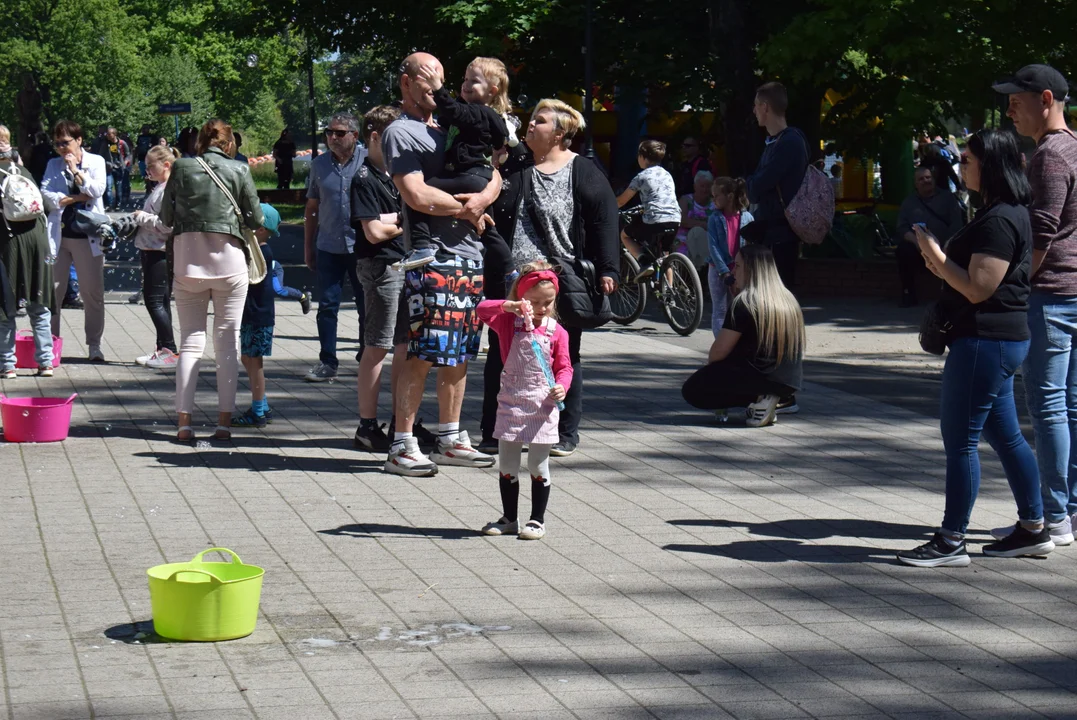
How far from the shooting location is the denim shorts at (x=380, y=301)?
838cm

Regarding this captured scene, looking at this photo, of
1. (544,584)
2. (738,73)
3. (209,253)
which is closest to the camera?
Result: (544,584)

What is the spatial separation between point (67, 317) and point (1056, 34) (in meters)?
10.4

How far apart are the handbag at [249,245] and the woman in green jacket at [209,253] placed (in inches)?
0.6

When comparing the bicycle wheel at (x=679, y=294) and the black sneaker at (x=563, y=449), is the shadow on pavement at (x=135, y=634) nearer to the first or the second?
the black sneaker at (x=563, y=449)

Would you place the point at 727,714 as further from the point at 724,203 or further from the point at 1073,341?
the point at 724,203

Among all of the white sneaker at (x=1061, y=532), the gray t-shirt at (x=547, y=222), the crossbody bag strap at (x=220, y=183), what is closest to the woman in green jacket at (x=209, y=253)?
the crossbody bag strap at (x=220, y=183)

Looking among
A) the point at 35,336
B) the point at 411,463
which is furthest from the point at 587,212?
the point at 35,336

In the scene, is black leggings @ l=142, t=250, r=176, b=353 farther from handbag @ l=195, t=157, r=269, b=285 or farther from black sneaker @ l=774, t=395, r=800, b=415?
black sneaker @ l=774, t=395, r=800, b=415

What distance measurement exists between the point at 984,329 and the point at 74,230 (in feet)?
26.2

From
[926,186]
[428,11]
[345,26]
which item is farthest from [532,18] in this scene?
[926,186]

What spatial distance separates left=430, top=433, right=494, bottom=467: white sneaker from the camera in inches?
319

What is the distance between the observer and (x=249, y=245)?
28.6ft

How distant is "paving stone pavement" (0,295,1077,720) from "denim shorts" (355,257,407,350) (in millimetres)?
672

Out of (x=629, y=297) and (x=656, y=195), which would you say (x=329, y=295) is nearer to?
(x=629, y=297)
